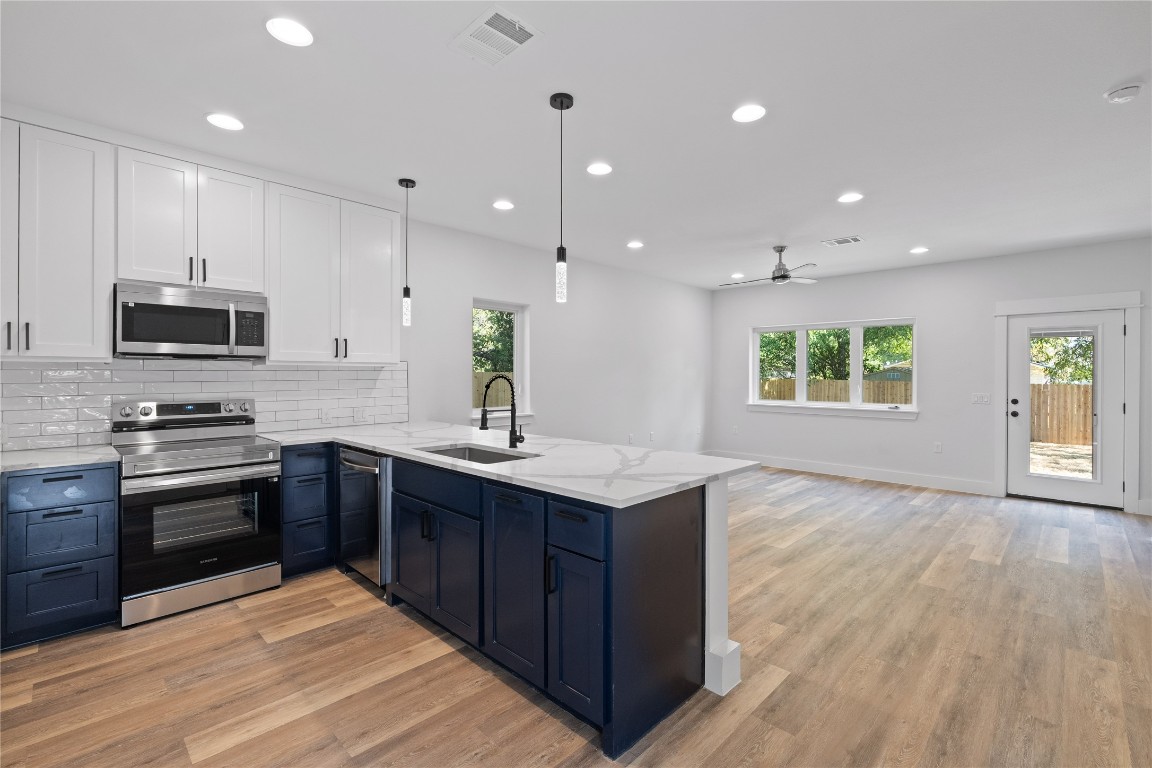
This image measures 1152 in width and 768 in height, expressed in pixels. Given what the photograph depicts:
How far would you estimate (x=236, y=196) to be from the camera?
3326mm

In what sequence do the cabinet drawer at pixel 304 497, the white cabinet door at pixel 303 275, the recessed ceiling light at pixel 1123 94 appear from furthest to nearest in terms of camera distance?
the white cabinet door at pixel 303 275 < the cabinet drawer at pixel 304 497 < the recessed ceiling light at pixel 1123 94

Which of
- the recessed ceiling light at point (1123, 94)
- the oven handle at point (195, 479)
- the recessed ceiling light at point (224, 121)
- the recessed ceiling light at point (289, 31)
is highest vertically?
the recessed ceiling light at point (224, 121)

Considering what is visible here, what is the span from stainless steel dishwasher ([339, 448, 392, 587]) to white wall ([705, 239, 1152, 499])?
5.87 meters

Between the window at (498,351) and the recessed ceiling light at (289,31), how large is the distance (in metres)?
2.99

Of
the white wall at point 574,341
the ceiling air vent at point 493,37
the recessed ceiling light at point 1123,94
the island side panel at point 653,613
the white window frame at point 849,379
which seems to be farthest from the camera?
the white window frame at point 849,379

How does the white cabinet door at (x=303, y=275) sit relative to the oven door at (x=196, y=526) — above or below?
above

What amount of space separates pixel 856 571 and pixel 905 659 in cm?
115

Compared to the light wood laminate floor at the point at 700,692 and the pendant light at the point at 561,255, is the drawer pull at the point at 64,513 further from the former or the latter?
the pendant light at the point at 561,255

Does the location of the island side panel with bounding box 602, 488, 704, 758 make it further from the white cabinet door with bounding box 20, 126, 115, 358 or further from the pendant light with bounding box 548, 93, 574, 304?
the white cabinet door with bounding box 20, 126, 115, 358

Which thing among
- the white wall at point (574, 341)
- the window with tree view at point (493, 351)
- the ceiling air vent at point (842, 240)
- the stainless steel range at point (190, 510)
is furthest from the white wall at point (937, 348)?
the stainless steel range at point (190, 510)

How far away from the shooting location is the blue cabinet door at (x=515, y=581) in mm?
2096

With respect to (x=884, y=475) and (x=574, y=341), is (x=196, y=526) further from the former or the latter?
(x=884, y=475)

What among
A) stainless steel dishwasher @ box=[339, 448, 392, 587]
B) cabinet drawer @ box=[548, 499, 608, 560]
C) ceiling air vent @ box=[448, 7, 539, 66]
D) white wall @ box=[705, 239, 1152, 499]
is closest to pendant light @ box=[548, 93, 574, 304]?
ceiling air vent @ box=[448, 7, 539, 66]

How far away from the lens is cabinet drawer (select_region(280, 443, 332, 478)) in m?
3.31
